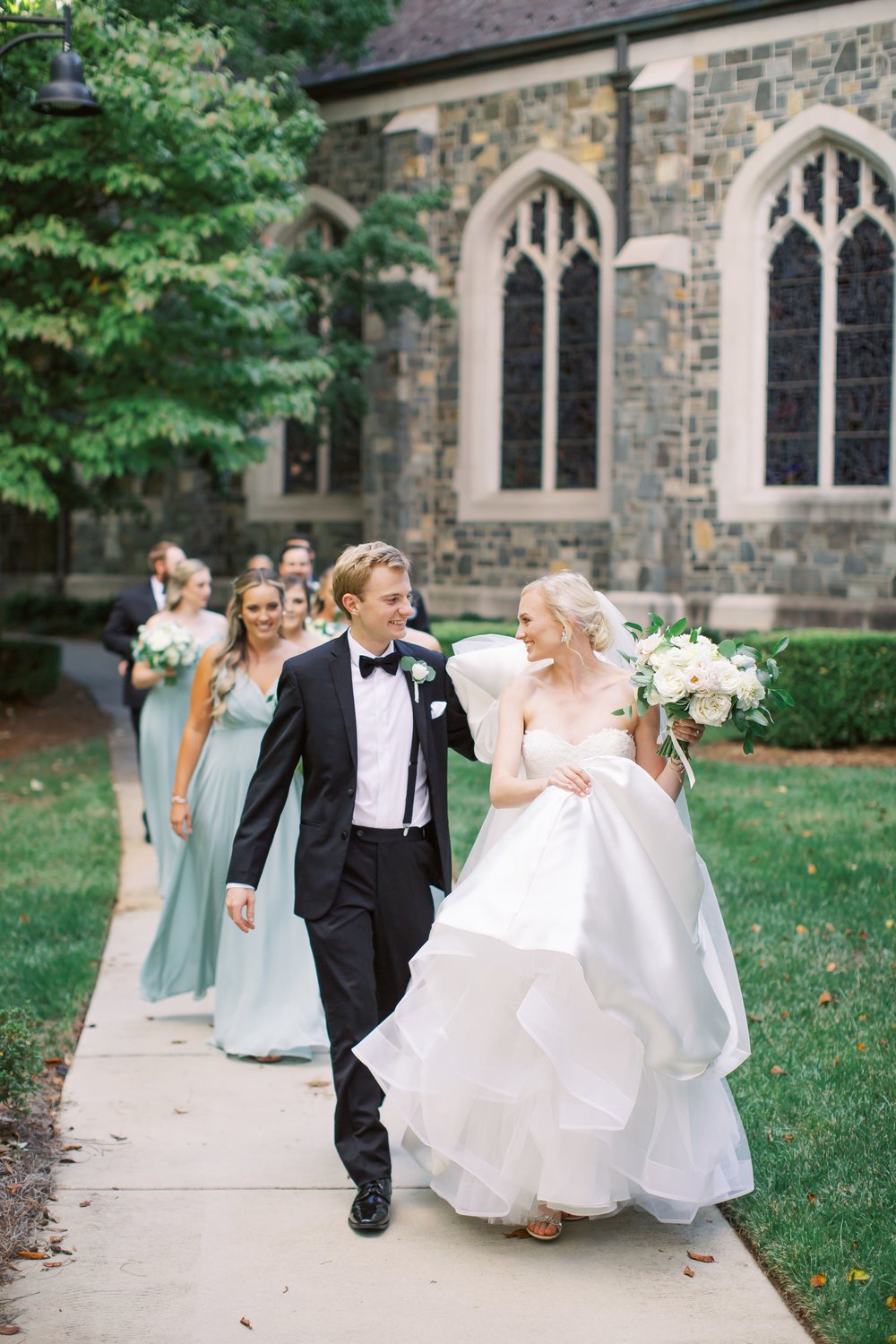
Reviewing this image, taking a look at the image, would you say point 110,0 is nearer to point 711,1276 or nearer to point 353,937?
point 353,937

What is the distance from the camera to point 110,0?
12492mm

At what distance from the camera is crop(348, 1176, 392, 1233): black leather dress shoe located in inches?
173

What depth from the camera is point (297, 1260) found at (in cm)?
422

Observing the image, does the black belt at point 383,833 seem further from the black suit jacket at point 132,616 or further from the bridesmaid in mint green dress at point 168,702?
the black suit jacket at point 132,616

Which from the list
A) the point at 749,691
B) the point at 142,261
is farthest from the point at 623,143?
the point at 749,691

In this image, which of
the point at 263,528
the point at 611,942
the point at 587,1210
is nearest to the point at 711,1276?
the point at 587,1210

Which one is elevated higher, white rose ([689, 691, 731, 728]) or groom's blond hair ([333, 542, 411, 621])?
groom's blond hair ([333, 542, 411, 621])

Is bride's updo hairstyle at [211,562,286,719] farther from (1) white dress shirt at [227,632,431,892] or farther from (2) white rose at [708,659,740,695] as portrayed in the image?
(2) white rose at [708,659,740,695]

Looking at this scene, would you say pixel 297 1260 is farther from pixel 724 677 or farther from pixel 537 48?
pixel 537 48

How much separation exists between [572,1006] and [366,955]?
82 centimetres

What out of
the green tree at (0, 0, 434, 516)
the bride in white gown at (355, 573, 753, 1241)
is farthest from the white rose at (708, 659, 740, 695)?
the green tree at (0, 0, 434, 516)

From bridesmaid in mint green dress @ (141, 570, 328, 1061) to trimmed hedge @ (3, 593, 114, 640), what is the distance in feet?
73.0

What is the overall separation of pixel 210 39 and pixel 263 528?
35.0ft

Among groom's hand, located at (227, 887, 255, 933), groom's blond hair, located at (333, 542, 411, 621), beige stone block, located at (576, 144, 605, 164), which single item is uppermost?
beige stone block, located at (576, 144, 605, 164)
